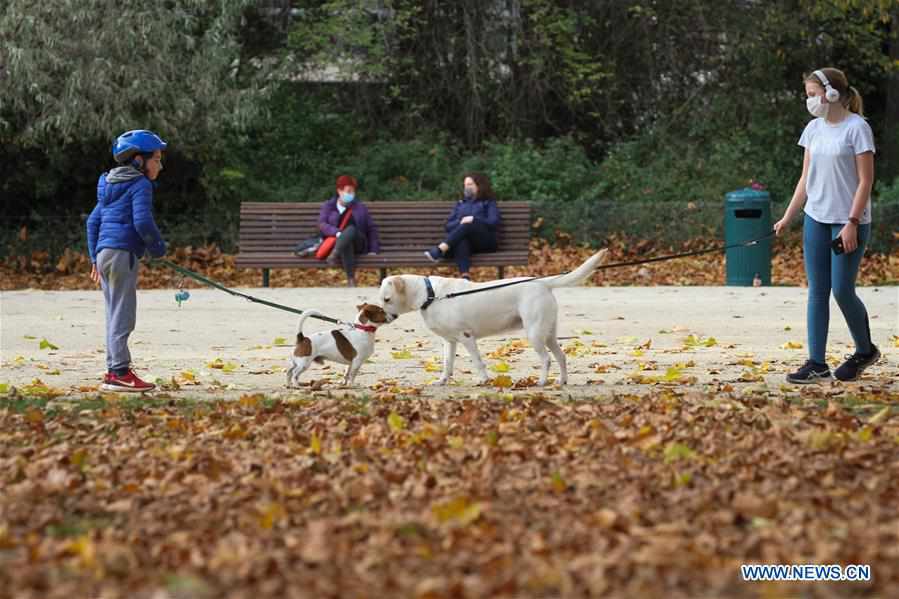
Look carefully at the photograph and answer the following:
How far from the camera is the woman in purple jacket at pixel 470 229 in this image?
1773 cm

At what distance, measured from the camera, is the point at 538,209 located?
71.2 ft

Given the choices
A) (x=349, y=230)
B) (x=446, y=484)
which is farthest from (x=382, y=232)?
(x=446, y=484)

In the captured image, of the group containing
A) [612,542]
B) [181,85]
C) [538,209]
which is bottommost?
[612,542]

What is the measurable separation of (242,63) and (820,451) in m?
17.6

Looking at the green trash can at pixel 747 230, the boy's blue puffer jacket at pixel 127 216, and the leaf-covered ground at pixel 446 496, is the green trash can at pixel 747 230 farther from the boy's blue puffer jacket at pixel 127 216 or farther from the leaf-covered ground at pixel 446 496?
the boy's blue puffer jacket at pixel 127 216

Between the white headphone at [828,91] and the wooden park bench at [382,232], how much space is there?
364 inches

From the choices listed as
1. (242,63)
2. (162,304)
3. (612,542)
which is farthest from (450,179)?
(612,542)

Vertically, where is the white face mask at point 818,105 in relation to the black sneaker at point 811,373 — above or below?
above

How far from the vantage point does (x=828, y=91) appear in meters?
8.78

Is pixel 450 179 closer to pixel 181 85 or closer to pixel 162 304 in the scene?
pixel 181 85

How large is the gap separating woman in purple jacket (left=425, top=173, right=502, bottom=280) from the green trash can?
9.31 feet

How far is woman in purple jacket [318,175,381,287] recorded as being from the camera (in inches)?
702

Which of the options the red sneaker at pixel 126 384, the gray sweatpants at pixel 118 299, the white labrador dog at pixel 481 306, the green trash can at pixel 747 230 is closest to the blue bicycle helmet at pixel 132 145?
the gray sweatpants at pixel 118 299

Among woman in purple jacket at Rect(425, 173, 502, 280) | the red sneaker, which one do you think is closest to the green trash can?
woman in purple jacket at Rect(425, 173, 502, 280)
